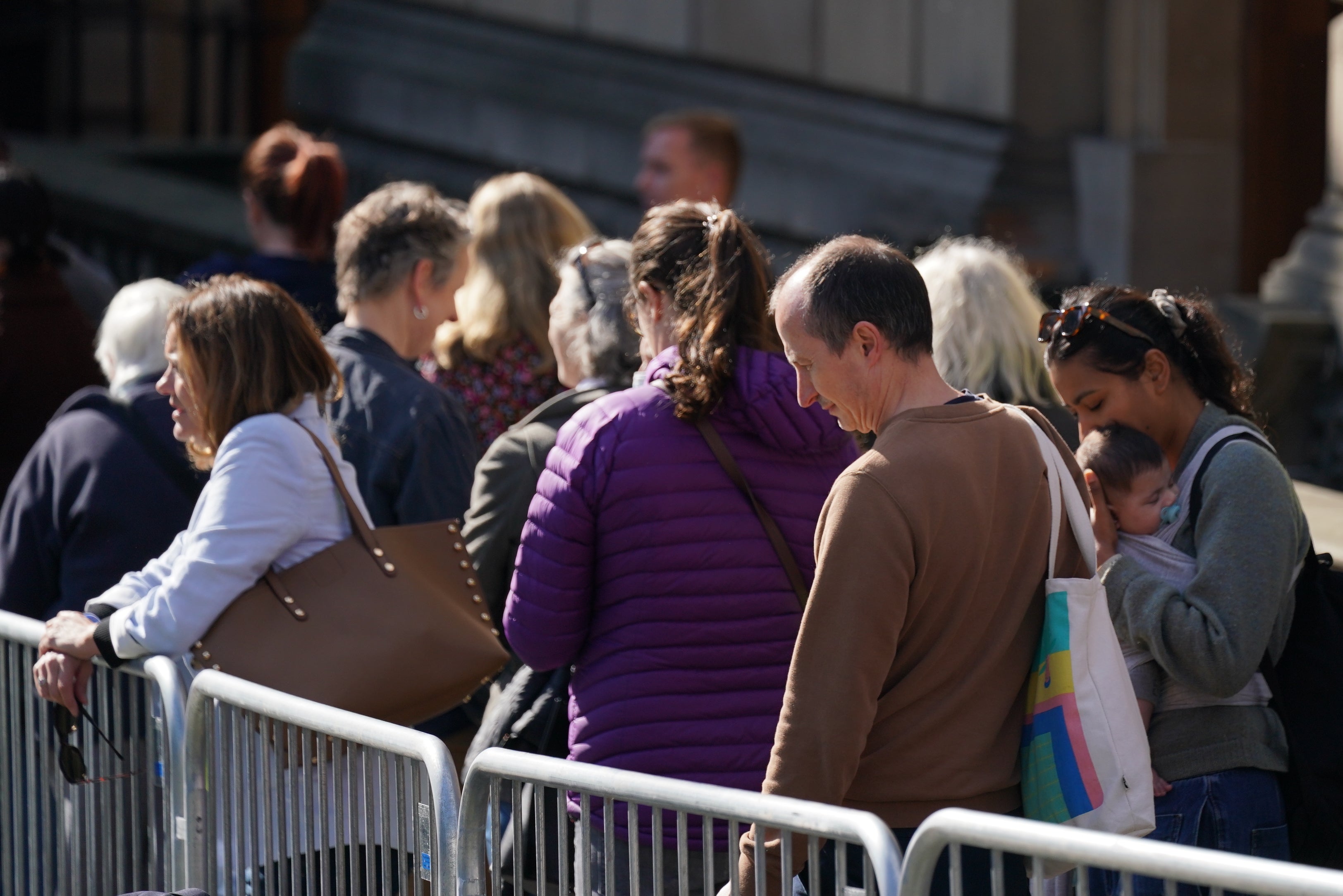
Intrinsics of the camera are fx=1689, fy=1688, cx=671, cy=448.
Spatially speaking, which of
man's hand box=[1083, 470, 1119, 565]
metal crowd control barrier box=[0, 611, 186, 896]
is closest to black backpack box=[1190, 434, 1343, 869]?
man's hand box=[1083, 470, 1119, 565]

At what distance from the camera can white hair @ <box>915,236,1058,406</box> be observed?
13.1 ft

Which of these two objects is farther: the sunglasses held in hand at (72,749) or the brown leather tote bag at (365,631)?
the sunglasses held in hand at (72,749)

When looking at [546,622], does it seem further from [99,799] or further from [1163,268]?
[1163,268]

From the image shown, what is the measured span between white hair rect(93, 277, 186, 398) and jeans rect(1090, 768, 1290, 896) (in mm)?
2619

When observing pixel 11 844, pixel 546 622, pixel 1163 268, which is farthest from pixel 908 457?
pixel 1163 268

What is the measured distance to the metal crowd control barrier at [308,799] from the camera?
2.89 meters

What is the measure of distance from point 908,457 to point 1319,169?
734 centimetres

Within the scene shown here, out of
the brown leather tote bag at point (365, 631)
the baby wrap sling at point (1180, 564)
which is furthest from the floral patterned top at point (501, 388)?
the baby wrap sling at point (1180, 564)

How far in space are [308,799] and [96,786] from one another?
0.84m

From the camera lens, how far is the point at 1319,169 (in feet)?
29.6

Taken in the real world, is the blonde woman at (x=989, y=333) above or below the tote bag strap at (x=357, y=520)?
above

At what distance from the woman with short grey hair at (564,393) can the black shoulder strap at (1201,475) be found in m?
1.29

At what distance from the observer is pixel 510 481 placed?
12.6 ft

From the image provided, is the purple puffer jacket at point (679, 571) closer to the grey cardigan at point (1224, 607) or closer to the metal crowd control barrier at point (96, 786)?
the grey cardigan at point (1224, 607)
